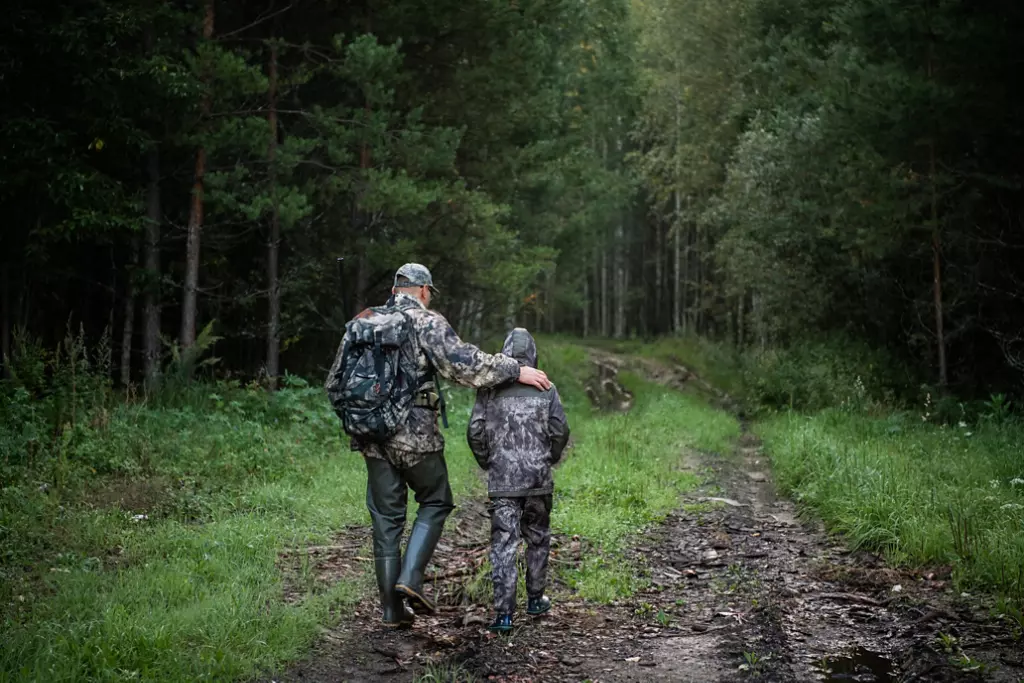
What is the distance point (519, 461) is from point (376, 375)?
1.23 m

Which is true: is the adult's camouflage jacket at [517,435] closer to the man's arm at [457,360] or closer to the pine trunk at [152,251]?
the man's arm at [457,360]

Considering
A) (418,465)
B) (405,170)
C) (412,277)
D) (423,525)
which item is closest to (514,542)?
(423,525)

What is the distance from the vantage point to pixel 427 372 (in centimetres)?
604

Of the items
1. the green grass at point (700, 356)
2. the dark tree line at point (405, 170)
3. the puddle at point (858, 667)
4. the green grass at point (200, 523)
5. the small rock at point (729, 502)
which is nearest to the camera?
the green grass at point (200, 523)

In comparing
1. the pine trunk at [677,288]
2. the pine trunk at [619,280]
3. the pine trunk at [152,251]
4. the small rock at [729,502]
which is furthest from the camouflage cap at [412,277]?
the pine trunk at [619,280]

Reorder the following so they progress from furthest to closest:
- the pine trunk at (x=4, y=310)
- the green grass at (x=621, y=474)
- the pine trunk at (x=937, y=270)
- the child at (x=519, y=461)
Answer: the pine trunk at (x=937, y=270) < the pine trunk at (x=4, y=310) < the green grass at (x=621, y=474) < the child at (x=519, y=461)

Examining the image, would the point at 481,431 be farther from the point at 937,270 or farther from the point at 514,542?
the point at 937,270

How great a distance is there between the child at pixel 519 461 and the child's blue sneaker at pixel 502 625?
143 mm

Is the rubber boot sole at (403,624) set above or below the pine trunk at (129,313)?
below

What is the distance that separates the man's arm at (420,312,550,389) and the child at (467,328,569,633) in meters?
0.39

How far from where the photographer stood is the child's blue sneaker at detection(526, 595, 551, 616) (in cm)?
639

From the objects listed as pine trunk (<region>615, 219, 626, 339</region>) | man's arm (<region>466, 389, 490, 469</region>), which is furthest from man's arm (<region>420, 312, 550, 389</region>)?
pine trunk (<region>615, 219, 626, 339</region>)

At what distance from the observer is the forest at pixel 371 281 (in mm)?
7016

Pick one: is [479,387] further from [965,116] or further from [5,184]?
[965,116]
